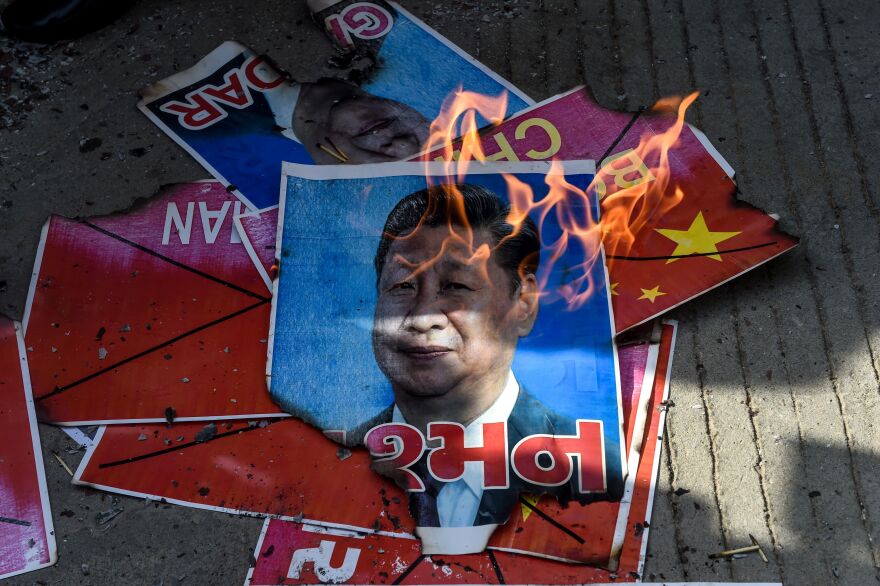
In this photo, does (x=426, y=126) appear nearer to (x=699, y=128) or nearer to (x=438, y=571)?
(x=699, y=128)

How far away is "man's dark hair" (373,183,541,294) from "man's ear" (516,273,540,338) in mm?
18

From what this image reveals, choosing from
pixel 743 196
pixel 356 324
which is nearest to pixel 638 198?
pixel 743 196

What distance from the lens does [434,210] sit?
7.65 ft

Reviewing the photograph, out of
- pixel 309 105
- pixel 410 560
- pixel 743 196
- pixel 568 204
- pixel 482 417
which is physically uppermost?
pixel 309 105

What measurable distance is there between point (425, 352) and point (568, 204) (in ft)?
2.03

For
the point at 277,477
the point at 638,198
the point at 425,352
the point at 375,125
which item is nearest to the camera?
the point at 277,477

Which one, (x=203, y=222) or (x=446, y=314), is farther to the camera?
(x=203, y=222)

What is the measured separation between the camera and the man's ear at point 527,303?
2.20 meters

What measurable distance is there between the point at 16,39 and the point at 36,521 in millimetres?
1813

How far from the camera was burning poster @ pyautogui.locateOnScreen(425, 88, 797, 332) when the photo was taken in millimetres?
2250

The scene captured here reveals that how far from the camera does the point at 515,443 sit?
2.05 m

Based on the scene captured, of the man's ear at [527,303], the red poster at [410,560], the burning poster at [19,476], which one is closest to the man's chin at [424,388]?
the man's ear at [527,303]

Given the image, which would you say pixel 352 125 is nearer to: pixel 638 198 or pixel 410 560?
pixel 638 198

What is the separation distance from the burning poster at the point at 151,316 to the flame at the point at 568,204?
53cm
